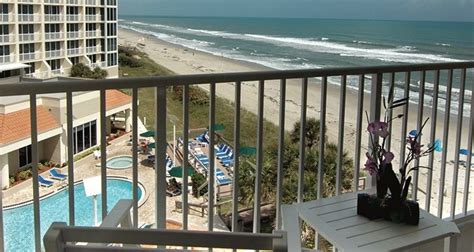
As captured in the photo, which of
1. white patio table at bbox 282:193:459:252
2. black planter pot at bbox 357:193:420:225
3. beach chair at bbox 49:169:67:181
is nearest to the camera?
A: white patio table at bbox 282:193:459:252

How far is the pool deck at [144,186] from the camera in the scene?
16.1 feet

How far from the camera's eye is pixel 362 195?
6.00 ft

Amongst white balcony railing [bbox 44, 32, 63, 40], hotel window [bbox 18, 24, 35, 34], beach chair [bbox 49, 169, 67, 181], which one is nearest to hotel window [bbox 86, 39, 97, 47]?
white balcony railing [bbox 44, 32, 63, 40]

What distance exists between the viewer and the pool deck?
4.90 m

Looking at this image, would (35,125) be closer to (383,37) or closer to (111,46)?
(111,46)

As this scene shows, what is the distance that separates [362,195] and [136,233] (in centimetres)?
113

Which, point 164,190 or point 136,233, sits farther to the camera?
point 164,190

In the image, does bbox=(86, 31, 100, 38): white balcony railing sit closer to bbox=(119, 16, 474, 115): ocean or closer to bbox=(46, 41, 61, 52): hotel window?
bbox=(46, 41, 61, 52): hotel window

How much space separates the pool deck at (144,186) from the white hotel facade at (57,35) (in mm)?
14924

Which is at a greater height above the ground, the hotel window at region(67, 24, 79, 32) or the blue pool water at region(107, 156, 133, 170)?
the hotel window at region(67, 24, 79, 32)

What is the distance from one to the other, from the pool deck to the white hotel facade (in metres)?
14.9

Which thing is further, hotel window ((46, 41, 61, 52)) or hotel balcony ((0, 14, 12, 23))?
hotel window ((46, 41, 61, 52))

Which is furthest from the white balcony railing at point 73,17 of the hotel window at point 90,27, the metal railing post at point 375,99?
the metal railing post at point 375,99

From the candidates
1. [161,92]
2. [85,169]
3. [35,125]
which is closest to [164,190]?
[161,92]
